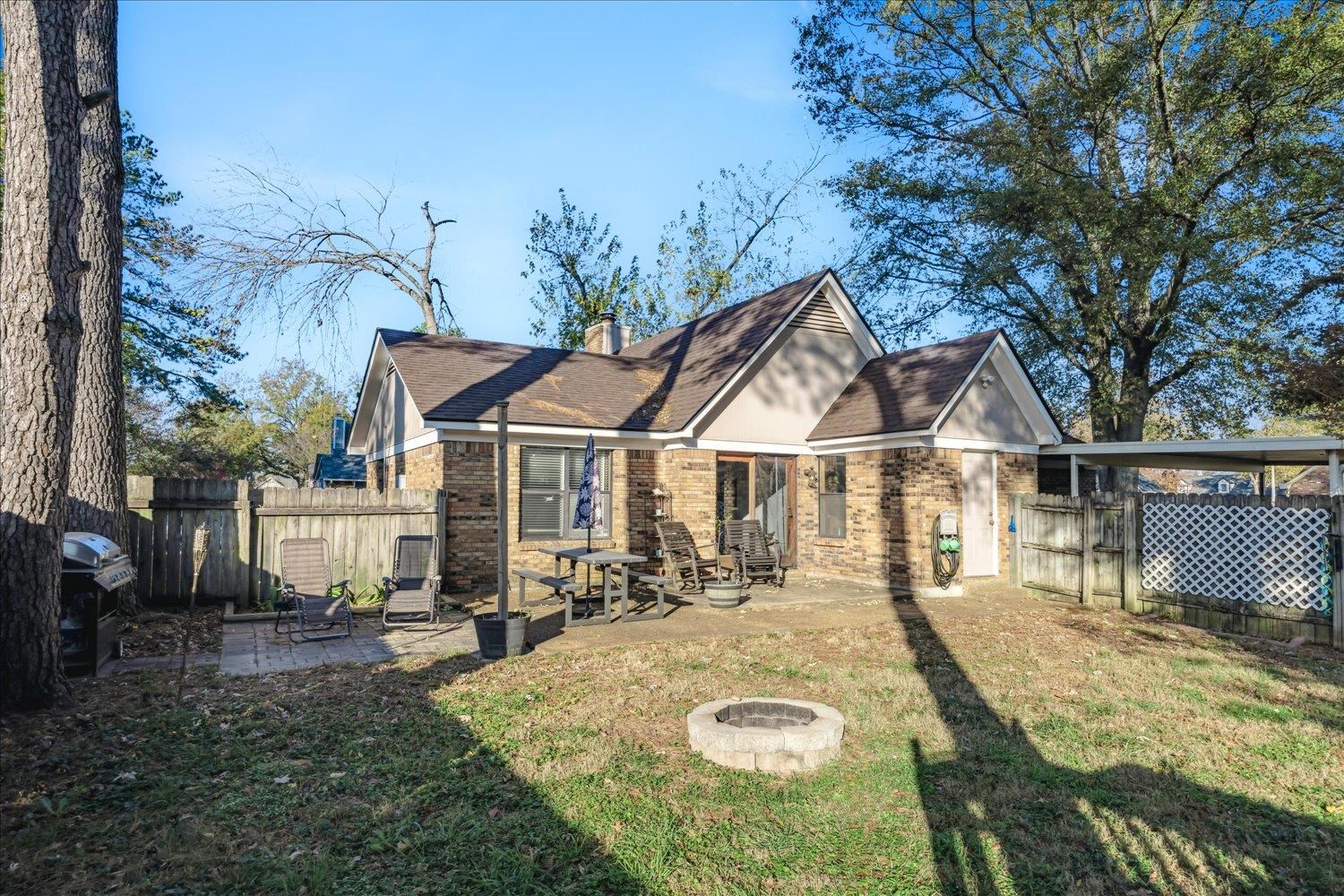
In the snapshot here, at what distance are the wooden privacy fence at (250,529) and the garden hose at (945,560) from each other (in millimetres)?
8282

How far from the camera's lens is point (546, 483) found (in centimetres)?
1405

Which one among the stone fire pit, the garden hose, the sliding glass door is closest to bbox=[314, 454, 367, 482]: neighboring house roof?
the sliding glass door

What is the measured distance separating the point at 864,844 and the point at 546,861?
1.64m

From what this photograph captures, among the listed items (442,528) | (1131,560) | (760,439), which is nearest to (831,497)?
(760,439)

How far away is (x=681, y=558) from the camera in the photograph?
44.7 ft

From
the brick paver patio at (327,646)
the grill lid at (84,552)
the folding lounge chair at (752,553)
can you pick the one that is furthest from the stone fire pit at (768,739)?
the folding lounge chair at (752,553)

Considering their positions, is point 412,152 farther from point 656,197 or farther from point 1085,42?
point 1085,42

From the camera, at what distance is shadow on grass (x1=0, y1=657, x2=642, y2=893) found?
3676mm

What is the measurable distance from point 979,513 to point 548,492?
26.2 ft

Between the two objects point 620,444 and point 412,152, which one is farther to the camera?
point 412,152

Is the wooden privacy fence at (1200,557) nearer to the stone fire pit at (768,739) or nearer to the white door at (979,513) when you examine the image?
the white door at (979,513)

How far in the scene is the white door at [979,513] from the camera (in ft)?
46.6

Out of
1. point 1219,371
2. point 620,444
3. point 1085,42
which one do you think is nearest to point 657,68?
point 620,444

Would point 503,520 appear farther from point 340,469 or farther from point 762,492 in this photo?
point 340,469
